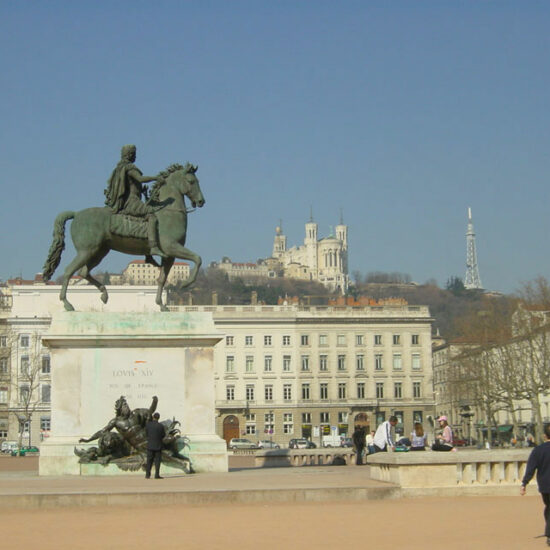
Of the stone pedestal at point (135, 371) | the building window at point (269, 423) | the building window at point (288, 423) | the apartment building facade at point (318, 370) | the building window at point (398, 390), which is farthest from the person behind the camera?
the building window at point (398, 390)

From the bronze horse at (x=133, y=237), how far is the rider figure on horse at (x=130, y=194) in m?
0.18

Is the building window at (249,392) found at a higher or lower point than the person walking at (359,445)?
higher

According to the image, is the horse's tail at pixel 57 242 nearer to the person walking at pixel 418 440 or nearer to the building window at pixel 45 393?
the person walking at pixel 418 440

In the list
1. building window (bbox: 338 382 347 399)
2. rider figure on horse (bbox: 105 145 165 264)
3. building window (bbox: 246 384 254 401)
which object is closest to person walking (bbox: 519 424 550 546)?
rider figure on horse (bbox: 105 145 165 264)

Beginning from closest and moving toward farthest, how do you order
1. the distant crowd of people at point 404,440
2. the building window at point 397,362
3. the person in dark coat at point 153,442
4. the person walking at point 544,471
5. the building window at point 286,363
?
the person walking at point 544,471, the person in dark coat at point 153,442, the distant crowd of people at point 404,440, the building window at point 286,363, the building window at point 397,362

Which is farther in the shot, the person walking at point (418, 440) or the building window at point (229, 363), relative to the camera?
the building window at point (229, 363)

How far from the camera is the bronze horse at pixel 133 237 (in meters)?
23.9

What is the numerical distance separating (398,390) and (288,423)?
13.1 metres

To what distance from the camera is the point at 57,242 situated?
24156 millimetres

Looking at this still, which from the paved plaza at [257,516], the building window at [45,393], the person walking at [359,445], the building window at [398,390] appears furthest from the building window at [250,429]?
the paved plaza at [257,516]

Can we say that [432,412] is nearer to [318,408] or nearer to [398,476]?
[318,408]

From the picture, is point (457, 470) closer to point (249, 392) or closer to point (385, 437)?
point (385, 437)

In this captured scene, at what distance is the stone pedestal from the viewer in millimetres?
23016

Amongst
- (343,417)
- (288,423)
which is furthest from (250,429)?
(343,417)
